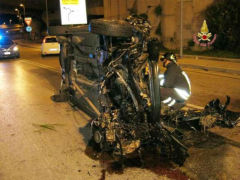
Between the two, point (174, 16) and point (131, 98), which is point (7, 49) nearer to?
point (174, 16)

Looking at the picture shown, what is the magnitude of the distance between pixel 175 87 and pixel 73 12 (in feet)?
41.6

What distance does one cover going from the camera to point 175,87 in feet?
18.6

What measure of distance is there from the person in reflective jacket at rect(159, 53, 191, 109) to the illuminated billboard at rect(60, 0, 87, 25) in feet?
39.6

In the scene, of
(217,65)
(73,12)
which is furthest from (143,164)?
(73,12)

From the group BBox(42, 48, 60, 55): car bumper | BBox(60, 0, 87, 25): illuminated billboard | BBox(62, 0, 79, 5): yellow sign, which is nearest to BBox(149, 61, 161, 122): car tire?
BBox(60, 0, 87, 25): illuminated billboard

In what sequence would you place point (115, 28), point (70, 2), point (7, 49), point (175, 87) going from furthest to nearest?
point (7, 49), point (70, 2), point (175, 87), point (115, 28)

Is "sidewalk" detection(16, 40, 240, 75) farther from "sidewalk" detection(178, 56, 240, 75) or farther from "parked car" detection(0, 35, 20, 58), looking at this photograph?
"parked car" detection(0, 35, 20, 58)

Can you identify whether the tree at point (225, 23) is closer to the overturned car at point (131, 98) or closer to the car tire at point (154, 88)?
the overturned car at point (131, 98)

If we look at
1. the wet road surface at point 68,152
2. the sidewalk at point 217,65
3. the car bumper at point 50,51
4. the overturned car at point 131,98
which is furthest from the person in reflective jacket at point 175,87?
the car bumper at point 50,51

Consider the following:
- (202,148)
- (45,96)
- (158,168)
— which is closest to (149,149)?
(158,168)

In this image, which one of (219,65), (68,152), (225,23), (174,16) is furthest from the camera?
(174,16)

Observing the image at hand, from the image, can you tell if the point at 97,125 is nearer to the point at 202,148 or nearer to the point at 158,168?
the point at 158,168

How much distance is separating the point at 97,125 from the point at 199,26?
→ 16.2 metres

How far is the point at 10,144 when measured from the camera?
540 cm
